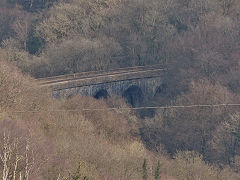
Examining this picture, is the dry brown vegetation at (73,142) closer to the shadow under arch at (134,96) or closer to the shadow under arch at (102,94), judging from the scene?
the shadow under arch at (102,94)

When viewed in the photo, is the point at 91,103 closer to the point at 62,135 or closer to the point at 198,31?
the point at 62,135

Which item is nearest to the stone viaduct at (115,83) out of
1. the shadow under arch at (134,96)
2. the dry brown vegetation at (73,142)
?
the shadow under arch at (134,96)

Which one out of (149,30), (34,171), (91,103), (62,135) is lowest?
(34,171)

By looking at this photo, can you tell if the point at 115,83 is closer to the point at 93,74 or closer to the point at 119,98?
the point at 119,98

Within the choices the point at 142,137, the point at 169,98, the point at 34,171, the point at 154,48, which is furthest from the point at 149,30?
the point at 34,171

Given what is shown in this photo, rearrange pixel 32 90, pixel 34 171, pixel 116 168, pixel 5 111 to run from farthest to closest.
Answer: pixel 32 90
pixel 5 111
pixel 116 168
pixel 34 171

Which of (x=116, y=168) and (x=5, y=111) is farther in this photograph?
(x=5, y=111)

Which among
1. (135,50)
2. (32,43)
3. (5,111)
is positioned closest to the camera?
(5,111)

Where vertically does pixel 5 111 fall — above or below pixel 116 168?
above
